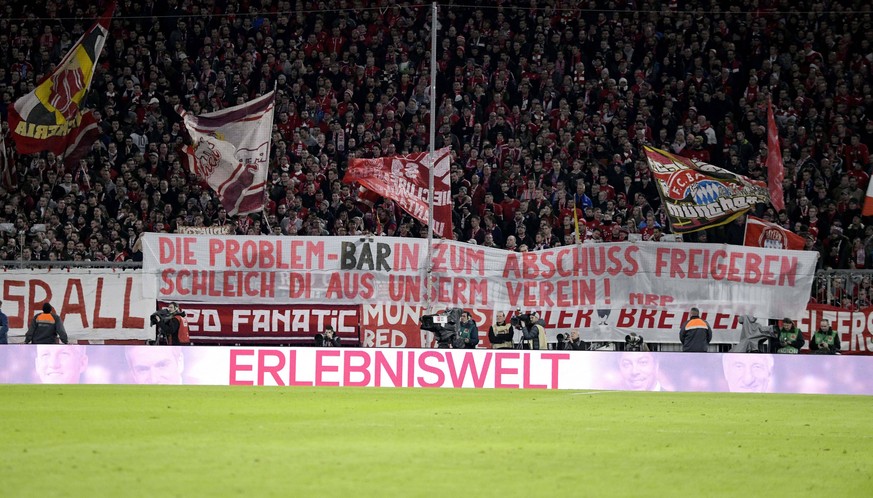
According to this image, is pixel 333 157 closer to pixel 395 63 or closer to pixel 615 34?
pixel 395 63

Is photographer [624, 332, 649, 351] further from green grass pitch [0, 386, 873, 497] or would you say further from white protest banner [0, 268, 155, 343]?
white protest banner [0, 268, 155, 343]

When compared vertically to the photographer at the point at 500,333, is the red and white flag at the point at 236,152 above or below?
above

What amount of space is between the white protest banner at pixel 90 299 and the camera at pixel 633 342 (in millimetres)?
8556

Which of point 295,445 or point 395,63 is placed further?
point 395,63

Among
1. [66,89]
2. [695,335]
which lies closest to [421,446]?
[695,335]

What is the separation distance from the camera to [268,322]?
893 inches

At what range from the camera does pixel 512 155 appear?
26.0 metres

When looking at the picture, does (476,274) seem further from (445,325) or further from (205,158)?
(205,158)

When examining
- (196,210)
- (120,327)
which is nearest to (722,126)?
(196,210)

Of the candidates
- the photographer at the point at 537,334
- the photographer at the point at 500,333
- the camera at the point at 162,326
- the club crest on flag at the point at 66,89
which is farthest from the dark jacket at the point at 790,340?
the club crest on flag at the point at 66,89

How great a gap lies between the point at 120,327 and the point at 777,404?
1171cm

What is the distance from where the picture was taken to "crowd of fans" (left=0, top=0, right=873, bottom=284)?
24.6 m

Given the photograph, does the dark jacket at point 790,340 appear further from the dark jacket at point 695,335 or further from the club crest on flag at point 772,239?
the club crest on flag at point 772,239

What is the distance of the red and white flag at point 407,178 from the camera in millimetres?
22578
